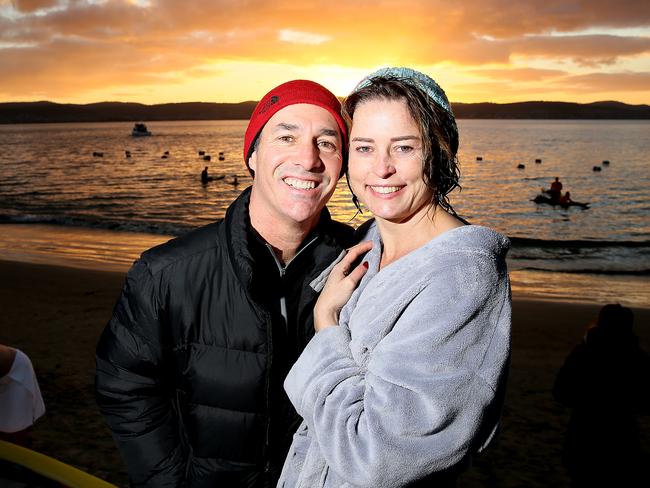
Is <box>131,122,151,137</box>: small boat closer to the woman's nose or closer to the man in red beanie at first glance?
the man in red beanie

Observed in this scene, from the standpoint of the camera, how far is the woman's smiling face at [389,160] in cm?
212

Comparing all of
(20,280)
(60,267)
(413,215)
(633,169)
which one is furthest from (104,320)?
(633,169)

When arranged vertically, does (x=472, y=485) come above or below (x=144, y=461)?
below

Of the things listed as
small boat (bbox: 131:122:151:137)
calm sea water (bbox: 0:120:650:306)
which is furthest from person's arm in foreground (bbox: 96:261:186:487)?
small boat (bbox: 131:122:151:137)

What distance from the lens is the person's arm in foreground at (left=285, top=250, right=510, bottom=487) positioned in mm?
1691

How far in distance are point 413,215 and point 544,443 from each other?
4302mm

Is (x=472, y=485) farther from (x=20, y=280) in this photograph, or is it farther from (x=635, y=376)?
(x=20, y=280)

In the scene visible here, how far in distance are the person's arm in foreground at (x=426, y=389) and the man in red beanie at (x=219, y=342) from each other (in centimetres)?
63

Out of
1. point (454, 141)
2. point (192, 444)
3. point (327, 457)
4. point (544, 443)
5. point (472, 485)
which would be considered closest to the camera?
point (327, 457)

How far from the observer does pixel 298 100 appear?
8.72 feet

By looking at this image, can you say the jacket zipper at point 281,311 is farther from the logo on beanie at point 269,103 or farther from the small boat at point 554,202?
the small boat at point 554,202

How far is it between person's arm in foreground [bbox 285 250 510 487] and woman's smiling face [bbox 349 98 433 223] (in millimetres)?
486

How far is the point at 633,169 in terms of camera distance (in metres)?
52.1

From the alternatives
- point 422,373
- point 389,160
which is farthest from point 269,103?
point 422,373
